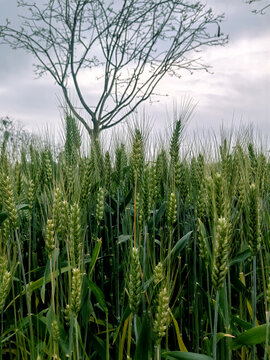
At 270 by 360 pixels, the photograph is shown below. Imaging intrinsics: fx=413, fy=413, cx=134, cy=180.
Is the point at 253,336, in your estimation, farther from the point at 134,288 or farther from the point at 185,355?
the point at 134,288

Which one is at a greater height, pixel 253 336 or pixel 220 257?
pixel 220 257

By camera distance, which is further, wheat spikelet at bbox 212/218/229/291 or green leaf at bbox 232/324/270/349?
green leaf at bbox 232/324/270/349

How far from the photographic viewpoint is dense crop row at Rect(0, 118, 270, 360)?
1229 mm

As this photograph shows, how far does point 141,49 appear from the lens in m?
11.2

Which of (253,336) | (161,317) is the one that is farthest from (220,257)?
(253,336)

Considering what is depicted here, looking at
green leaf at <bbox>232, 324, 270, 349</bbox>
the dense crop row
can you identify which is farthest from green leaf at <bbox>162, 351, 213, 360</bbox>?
green leaf at <bbox>232, 324, 270, 349</bbox>

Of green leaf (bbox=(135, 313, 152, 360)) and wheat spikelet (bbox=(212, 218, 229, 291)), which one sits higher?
wheat spikelet (bbox=(212, 218, 229, 291))

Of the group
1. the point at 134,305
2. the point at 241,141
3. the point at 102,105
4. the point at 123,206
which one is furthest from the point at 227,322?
the point at 102,105

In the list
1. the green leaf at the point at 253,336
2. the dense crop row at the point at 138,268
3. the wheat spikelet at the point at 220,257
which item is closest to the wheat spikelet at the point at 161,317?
the dense crop row at the point at 138,268

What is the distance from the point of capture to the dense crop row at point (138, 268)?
1229 mm

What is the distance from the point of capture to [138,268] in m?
1.19

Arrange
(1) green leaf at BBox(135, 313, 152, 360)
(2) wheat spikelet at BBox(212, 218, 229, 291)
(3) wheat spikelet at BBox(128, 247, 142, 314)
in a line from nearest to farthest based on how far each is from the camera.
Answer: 1. (2) wheat spikelet at BBox(212, 218, 229, 291)
2. (3) wheat spikelet at BBox(128, 247, 142, 314)
3. (1) green leaf at BBox(135, 313, 152, 360)

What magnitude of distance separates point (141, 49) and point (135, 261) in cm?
1068

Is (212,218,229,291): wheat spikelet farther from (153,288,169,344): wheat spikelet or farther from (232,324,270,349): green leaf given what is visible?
(232,324,270,349): green leaf
